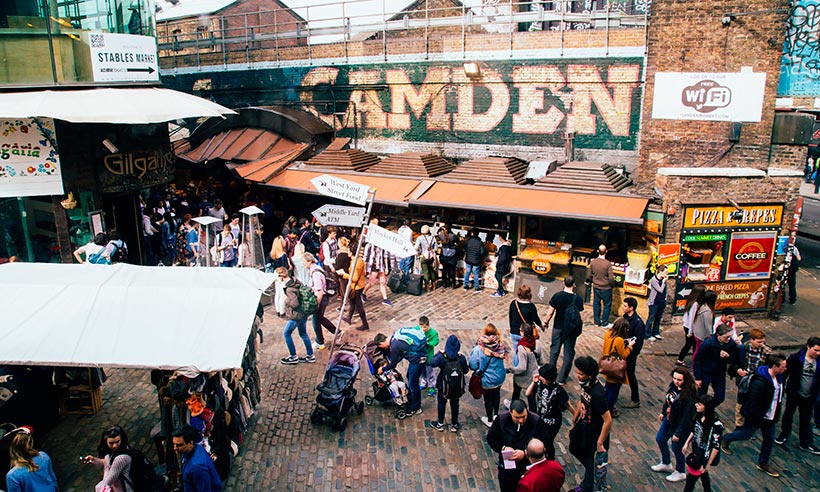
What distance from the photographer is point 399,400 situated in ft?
30.1

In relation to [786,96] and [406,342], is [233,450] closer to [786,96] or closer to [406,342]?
[406,342]

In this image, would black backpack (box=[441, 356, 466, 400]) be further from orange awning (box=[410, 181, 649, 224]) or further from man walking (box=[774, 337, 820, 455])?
orange awning (box=[410, 181, 649, 224])

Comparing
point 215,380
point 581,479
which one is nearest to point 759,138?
point 581,479

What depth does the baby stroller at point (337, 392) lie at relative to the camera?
8742 millimetres

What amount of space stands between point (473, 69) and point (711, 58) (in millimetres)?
5893

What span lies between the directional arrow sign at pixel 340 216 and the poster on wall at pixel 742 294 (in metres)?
7.31

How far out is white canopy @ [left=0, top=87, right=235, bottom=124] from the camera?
41.0ft

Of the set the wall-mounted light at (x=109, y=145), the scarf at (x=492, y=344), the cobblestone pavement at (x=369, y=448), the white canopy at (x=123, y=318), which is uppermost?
the wall-mounted light at (x=109, y=145)

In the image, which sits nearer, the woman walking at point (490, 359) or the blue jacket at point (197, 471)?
the blue jacket at point (197, 471)

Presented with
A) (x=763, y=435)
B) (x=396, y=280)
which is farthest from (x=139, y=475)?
(x=396, y=280)

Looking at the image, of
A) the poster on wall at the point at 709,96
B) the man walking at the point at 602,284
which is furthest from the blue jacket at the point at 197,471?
the poster on wall at the point at 709,96

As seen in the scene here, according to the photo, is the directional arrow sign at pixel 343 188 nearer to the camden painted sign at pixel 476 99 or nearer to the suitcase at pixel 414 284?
the suitcase at pixel 414 284

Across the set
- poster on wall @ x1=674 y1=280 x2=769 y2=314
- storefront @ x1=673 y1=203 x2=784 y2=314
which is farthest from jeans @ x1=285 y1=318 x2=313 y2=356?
poster on wall @ x1=674 y1=280 x2=769 y2=314

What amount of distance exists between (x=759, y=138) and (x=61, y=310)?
13.5 metres
